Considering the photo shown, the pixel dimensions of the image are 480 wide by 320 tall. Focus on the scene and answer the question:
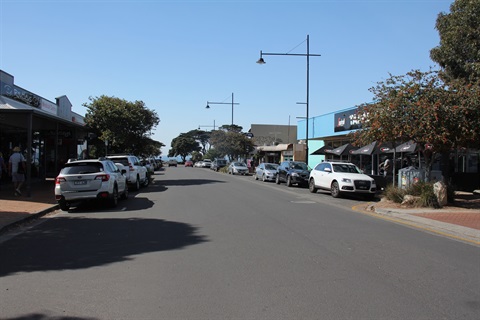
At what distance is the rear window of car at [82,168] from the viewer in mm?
13318

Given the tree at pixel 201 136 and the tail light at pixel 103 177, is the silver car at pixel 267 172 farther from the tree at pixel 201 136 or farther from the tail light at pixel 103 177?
the tree at pixel 201 136

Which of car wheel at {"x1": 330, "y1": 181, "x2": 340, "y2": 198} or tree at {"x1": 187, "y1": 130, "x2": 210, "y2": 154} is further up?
tree at {"x1": 187, "y1": 130, "x2": 210, "y2": 154}

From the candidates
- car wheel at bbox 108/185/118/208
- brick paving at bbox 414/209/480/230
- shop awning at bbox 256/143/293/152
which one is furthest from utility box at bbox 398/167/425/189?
shop awning at bbox 256/143/293/152

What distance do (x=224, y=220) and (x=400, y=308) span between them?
659 centimetres

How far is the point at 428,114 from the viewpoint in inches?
520

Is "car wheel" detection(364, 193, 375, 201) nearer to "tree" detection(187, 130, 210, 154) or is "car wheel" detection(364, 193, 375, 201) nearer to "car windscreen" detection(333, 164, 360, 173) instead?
"car windscreen" detection(333, 164, 360, 173)

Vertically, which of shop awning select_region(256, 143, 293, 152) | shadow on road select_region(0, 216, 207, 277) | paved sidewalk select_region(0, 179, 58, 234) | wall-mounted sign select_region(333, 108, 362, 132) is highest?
wall-mounted sign select_region(333, 108, 362, 132)

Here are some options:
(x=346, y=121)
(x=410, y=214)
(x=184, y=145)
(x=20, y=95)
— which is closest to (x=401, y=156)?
(x=346, y=121)

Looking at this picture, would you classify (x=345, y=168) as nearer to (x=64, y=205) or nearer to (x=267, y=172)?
(x=267, y=172)

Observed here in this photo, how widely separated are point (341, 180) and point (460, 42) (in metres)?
7.16

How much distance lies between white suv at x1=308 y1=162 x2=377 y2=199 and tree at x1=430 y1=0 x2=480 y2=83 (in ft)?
17.4

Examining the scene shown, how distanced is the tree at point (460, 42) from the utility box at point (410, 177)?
3.80m

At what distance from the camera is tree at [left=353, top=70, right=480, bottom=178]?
13.2 m

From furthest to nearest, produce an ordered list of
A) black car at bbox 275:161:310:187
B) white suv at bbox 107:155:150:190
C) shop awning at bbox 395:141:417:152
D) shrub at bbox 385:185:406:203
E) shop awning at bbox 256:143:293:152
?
shop awning at bbox 256:143:293:152
black car at bbox 275:161:310:187
white suv at bbox 107:155:150:190
shop awning at bbox 395:141:417:152
shrub at bbox 385:185:406:203
